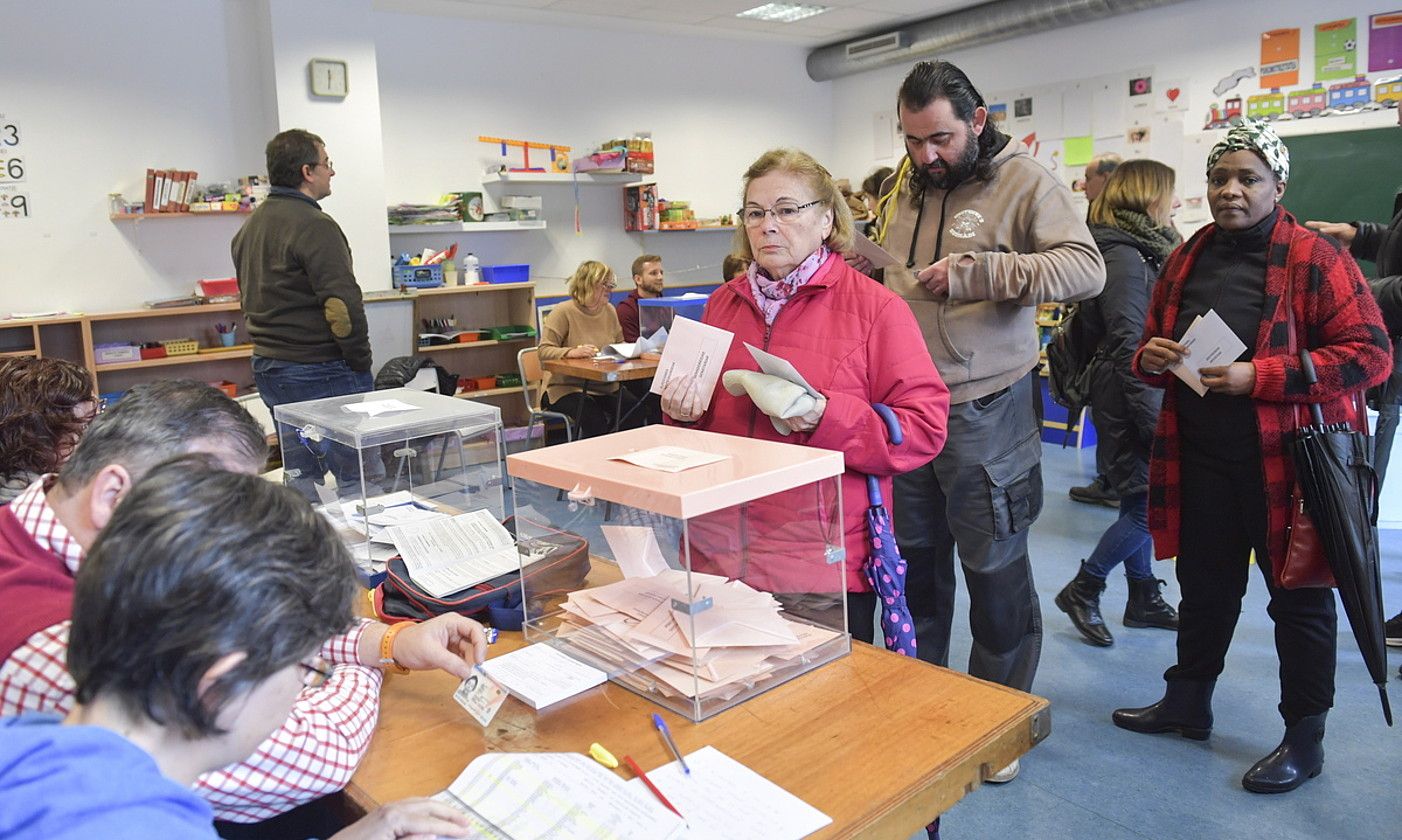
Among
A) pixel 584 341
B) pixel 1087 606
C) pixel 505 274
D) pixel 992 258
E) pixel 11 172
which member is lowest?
pixel 1087 606

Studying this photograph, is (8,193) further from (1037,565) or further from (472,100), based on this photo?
(1037,565)

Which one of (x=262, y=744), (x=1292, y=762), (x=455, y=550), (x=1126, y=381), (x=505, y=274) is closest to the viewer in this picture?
(x=262, y=744)

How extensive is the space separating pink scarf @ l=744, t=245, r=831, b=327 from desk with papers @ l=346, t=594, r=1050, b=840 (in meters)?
0.74

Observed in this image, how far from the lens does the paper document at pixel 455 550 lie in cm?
184

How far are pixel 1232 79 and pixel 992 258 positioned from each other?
17.8 ft

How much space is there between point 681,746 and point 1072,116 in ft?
23.9

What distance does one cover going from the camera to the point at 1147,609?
3.51m

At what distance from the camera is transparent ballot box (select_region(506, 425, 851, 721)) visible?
137 centimetres

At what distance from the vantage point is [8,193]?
5.77 m

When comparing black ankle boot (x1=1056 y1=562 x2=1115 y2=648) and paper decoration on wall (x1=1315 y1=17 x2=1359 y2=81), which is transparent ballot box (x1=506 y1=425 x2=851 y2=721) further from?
paper decoration on wall (x1=1315 y1=17 x2=1359 y2=81)

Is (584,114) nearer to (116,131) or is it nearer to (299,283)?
(116,131)

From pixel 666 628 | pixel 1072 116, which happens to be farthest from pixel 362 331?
pixel 1072 116

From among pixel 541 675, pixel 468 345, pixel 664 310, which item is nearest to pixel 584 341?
pixel 664 310

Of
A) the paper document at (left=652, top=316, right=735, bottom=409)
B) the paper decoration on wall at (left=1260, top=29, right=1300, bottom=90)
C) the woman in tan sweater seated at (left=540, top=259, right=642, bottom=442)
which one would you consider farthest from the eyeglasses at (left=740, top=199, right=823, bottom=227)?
the paper decoration on wall at (left=1260, top=29, right=1300, bottom=90)
